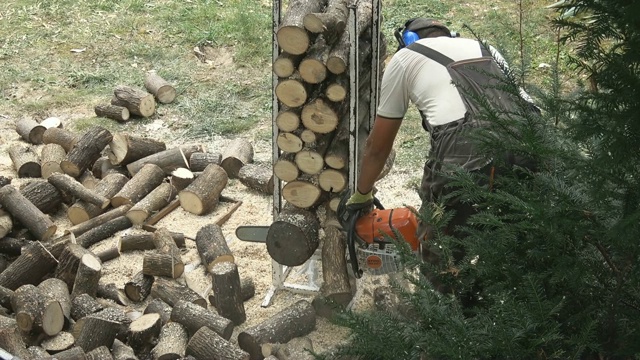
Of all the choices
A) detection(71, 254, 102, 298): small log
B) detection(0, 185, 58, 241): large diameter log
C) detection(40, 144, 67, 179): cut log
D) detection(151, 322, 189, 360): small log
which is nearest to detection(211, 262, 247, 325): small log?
detection(151, 322, 189, 360): small log

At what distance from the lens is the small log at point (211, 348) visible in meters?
5.18

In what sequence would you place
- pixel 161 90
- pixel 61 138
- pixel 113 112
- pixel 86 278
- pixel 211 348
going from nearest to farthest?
pixel 211 348, pixel 86 278, pixel 61 138, pixel 113 112, pixel 161 90

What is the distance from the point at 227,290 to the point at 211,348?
58 cm

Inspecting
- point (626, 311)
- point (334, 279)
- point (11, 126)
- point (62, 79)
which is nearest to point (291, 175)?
point (334, 279)

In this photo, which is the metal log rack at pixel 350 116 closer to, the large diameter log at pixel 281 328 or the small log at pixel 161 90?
the large diameter log at pixel 281 328

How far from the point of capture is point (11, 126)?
888cm

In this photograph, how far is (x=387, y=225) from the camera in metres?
5.05

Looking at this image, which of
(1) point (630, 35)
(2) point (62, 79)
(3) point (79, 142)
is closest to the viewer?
(1) point (630, 35)

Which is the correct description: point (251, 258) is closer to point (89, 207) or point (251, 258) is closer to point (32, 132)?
point (89, 207)

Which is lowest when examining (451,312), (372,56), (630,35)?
(451,312)

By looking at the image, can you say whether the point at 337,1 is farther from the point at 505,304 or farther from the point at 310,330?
the point at 505,304

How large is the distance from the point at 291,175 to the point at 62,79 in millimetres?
5185

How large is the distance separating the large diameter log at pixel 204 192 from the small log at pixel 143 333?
1.81 metres

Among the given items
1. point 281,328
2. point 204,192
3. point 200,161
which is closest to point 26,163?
point 200,161
